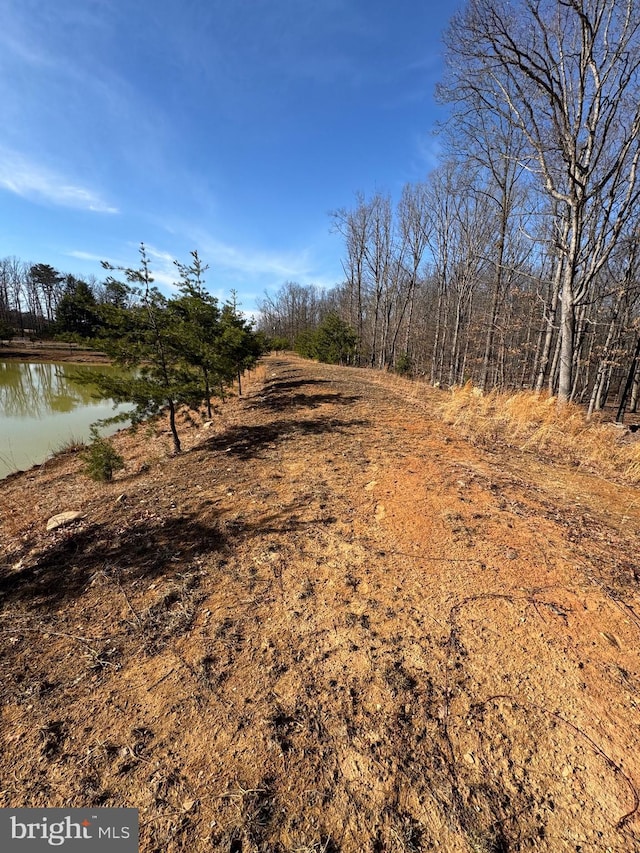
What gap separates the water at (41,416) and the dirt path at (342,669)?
11.3 feet

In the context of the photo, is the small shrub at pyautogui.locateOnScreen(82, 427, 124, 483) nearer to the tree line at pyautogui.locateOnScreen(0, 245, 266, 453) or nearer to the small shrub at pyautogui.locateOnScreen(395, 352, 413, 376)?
the tree line at pyautogui.locateOnScreen(0, 245, 266, 453)

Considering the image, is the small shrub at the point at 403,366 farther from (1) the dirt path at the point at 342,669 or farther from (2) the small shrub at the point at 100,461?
(1) the dirt path at the point at 342,669

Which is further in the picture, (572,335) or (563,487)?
(572,335)

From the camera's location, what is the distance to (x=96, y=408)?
51.3 ft

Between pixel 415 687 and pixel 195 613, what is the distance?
1494 millimetres

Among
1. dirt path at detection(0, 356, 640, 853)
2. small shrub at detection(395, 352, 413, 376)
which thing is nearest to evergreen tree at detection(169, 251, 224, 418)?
dirt path at detection(0, 356, 640, 853)

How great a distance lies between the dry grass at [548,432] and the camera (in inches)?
187

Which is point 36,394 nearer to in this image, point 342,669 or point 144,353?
point 144,353

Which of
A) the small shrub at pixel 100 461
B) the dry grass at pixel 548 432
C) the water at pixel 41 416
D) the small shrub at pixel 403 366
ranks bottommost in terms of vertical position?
the water at pixel 41 416

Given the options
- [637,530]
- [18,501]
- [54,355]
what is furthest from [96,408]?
[54,355]

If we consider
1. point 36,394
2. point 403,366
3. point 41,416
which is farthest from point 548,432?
point 36,394

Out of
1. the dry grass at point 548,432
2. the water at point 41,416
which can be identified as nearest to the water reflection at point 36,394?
the water at point 41,416

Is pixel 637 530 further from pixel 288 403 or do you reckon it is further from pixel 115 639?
pixel 288 403

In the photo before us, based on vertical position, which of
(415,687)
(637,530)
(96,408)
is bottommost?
(96,408)
